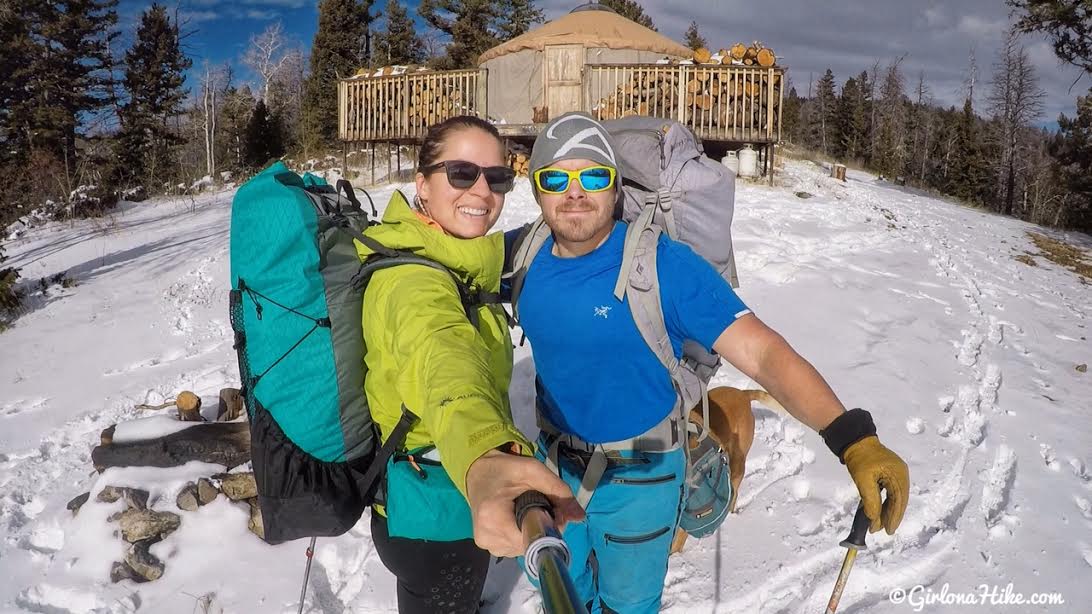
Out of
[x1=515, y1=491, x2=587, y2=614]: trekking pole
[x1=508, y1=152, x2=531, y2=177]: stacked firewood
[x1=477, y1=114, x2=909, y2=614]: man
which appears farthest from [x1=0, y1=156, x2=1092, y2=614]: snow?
[x1=508, y1=152, x2=531, y2=177]: stacked firewood

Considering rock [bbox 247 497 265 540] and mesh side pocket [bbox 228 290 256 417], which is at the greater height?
mesh side pocket [bbox 228 290 256 417]

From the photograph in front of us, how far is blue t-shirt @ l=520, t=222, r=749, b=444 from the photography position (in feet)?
5.94

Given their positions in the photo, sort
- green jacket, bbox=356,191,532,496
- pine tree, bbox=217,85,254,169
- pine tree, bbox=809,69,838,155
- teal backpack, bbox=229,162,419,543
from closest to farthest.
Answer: green jacket, bbox=356,191,532,496
teal backpack, bbox=229,162,419,543
pine tree, bbox=217,85,254,169
pine tree, bbox=809,69,838,155

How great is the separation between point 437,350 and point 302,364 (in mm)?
625

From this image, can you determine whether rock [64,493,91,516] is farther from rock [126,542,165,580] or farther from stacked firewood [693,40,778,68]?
stacked firewood [693,40,778,68]

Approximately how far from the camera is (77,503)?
3.53 meters

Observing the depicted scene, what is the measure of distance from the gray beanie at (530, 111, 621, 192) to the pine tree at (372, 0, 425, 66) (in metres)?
28.4

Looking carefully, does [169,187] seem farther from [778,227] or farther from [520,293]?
[520,293]

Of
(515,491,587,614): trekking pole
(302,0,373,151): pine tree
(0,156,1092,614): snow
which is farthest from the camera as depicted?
(302,0,373,151): pine tree

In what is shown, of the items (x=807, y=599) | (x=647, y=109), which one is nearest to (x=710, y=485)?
(x=807, y=599)

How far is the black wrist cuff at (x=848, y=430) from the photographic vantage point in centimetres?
140

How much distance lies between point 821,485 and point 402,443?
2.87 metres

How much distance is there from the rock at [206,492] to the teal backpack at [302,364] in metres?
2.12

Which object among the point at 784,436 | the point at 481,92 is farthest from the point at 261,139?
the point at 784,436
